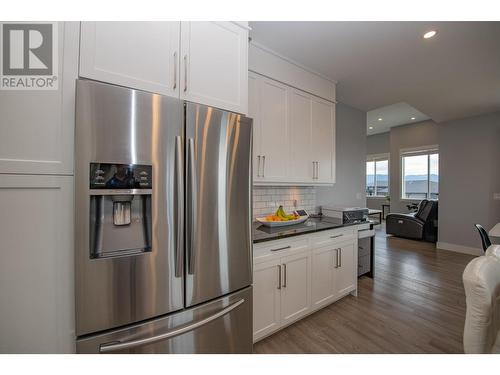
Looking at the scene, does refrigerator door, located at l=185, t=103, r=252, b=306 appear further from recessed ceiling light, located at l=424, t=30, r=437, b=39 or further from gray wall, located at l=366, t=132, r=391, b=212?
gray wall, located at l=366, t=132, r=391, b=212

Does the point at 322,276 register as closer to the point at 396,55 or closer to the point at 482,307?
the point at 482,307

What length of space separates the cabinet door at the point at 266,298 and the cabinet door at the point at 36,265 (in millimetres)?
1147

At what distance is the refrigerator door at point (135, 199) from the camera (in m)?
1.00

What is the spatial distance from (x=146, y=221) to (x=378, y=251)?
4.71 m

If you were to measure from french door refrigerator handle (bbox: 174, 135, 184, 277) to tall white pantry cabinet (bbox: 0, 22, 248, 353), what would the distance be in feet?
1.28

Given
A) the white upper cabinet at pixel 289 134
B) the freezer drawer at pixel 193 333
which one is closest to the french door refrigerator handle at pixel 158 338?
the freezer drawer at pixel 193 333

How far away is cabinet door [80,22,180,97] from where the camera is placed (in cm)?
107

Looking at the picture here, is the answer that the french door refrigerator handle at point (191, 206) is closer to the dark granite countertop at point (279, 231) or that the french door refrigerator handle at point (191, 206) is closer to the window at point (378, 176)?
the dark granite countertop at point (279, 231)

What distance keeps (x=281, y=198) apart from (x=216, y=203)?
1525 mm

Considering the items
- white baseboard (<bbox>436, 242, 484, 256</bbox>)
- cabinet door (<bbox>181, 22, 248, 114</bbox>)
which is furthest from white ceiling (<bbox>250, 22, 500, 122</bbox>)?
white baseboard (<bbox>436, 242, 484, 256</bbox>)

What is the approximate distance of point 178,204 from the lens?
118 cm

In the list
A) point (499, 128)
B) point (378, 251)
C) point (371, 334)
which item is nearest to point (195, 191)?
point (371, 334)

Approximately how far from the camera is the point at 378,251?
4461 mm
